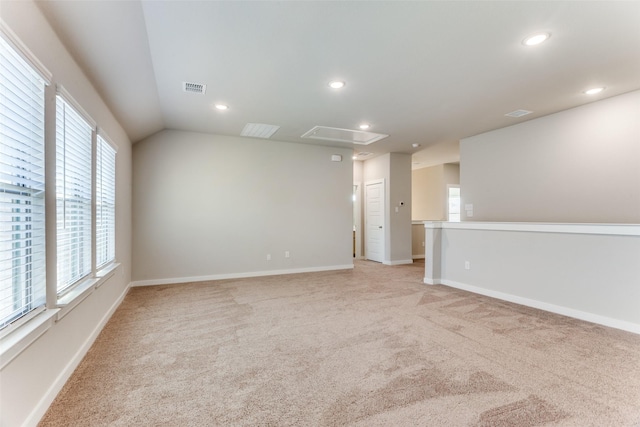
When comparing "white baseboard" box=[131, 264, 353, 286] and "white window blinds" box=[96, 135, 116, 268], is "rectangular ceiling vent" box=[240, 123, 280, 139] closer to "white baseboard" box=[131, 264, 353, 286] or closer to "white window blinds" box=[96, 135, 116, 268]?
"white window blinds" box=[96, 135, 116, 268]

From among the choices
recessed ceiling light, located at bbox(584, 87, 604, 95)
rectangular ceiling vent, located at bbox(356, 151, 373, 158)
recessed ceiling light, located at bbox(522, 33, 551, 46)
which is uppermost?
recessed ceiling light, located at bbox(584, 87, 604, 95)

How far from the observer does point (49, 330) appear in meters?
1.85

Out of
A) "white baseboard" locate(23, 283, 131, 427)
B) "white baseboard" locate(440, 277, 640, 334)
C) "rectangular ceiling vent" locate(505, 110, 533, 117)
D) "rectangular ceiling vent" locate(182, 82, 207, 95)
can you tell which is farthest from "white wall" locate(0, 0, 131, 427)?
"rectangular ceiling vent" locate(505, 110, 533, 117)

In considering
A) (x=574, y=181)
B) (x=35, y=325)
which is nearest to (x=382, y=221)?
(x=574, y=181)

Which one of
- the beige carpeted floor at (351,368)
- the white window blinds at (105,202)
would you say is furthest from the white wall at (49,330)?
the white window blinds at (105,202)

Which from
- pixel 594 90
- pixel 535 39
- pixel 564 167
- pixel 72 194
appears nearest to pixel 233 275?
pixel 72 194

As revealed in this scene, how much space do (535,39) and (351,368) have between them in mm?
3061

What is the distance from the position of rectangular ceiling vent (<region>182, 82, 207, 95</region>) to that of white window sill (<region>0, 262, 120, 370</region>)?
2.25 metres

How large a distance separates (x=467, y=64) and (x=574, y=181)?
264 centimetres

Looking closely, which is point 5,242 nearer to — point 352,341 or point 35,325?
point 35,325

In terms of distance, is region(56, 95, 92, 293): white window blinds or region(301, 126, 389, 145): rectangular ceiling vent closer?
region(56, 95, 92, 293): white window blinds

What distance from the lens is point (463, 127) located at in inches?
197

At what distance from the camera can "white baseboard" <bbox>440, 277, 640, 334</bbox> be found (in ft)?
10.1

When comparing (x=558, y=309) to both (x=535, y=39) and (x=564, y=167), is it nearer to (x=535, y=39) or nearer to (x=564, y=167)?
(x=564, y=167)
